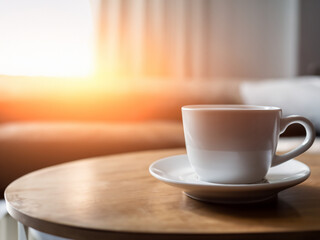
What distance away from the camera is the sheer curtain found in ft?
8.90

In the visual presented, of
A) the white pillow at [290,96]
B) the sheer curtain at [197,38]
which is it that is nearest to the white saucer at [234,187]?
the white pillow at [290,96]

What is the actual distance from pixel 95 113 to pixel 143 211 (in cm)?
130

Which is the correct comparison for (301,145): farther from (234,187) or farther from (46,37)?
(46,37)

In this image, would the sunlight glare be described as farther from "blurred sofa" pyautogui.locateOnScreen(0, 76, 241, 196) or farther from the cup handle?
the cup handle

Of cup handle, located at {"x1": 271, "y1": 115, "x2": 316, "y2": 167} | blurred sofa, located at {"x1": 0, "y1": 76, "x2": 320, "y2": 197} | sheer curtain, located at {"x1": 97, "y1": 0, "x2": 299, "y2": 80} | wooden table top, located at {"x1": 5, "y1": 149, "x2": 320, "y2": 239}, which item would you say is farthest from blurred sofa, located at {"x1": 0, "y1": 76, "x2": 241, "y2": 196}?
Result: sheer curtain, located at {"x1": 97, "y1": 0, "x2": 299, "y2": 80}

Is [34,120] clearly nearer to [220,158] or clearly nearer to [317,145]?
[317,145]

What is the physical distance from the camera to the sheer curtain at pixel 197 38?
271cm

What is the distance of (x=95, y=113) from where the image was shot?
5.40ft

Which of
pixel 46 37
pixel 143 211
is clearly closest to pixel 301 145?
pixel 143 211

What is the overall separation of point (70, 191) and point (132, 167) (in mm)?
169

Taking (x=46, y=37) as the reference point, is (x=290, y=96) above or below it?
below

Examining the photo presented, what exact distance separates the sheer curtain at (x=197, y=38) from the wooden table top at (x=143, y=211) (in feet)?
7.50

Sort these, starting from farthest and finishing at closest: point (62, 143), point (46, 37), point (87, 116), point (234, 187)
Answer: point (46, 37), point (87, 116), point (62, 143), point (234, 187)

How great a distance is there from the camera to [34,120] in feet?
5.23
